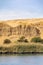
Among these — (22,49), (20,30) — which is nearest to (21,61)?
(22,49)

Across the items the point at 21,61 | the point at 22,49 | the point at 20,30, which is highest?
the point at 20,30

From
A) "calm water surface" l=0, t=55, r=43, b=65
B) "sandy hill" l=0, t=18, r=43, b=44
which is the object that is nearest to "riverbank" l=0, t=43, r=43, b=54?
"calm water surface" l=0, t=55, r=43, b=65

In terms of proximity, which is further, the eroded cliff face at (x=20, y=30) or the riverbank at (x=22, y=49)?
the eroded cliff face at (x=20, y=30)

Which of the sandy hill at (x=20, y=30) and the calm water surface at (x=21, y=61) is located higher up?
the sandy hill at (x=20, y=30)

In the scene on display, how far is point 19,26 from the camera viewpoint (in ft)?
227

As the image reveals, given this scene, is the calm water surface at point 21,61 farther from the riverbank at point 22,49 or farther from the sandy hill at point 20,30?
the sandy hill at point 20,30

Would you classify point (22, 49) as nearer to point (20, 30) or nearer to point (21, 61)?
point (21, 61)

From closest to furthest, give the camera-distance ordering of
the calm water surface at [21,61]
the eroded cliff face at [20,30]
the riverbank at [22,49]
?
the calm water surface at [21,61] → the riverbank at [22,49] → the eroded cliff face at [20,30]

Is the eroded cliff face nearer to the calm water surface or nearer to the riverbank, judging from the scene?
the riverbank

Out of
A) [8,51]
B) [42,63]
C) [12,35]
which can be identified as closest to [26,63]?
[42,63]

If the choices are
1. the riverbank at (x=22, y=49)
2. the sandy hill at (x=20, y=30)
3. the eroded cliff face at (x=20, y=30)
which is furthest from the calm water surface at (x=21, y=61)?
the eroded cliff face at (x=20, y=30)

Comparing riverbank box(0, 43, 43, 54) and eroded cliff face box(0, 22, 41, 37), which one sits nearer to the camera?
riverbank box(0, 43, 43, 54)

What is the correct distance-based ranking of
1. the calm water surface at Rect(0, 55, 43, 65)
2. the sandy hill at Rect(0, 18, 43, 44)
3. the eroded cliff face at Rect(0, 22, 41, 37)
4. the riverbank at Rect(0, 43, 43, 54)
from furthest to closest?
the eroded cliff face at Rect(0, 22, 41, 37) → the sandy hill at Rect(0, 18, 43, 44) → the riverbank at Rect(0, 43, 43, 54) → the calm water surface at Rect(0, 55, 43, 65)

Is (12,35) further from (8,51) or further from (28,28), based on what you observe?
(8,51)
